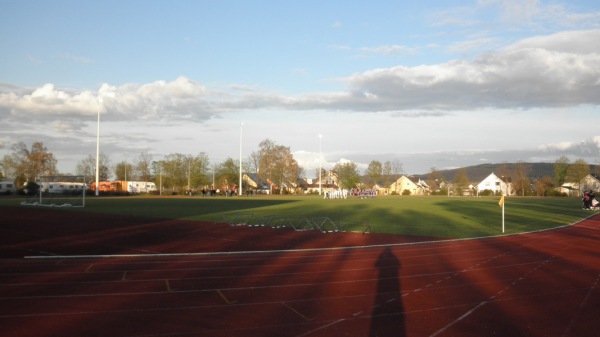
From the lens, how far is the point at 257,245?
76.6 ft

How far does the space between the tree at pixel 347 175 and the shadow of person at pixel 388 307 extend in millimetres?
125954

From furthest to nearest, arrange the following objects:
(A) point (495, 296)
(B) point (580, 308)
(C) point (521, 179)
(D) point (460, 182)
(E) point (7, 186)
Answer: (D) point (460, 182), (C) point (521, 179), (E) point (7, 186), (A) point (495, 296), (B) point (580, 308)

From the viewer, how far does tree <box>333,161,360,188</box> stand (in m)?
144

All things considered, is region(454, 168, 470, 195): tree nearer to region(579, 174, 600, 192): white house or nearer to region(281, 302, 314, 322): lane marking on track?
region(579, 174, 600, 192): white house

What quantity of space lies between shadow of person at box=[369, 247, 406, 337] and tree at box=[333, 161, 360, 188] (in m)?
126

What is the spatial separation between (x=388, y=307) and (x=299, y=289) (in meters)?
2.81

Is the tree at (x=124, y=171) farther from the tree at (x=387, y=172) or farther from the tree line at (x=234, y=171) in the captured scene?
the tree at (x=387, y=172)

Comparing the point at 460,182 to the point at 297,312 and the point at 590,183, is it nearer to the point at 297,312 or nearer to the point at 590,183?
the point at 590,183

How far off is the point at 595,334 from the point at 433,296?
3.87 meters

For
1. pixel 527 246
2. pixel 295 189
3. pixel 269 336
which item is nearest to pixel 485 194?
pixel 295 189

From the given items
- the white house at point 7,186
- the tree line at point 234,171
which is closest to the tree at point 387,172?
the tree line at point 234,171

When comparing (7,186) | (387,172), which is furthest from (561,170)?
(7,186)

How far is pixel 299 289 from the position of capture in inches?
543

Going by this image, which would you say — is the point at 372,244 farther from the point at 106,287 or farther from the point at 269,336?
the point at 269,336
